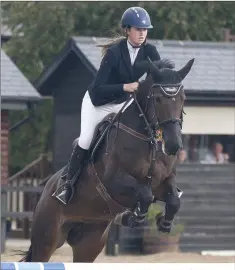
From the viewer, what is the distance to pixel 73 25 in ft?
79.7

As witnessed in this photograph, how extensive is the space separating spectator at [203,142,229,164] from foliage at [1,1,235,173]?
7.38 metres

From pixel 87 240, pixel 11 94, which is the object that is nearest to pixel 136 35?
pixel 87 240

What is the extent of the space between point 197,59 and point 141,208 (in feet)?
32.3

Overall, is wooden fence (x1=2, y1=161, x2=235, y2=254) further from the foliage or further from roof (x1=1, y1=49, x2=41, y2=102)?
the foliage

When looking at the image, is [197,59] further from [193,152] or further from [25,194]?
[25,194]

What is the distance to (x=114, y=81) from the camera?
7996 mm

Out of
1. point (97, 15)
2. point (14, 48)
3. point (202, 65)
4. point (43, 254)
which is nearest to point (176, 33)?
point (97, 15)

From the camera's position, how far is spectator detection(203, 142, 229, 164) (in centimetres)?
1645

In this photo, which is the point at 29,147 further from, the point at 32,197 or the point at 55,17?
the point at 32,197

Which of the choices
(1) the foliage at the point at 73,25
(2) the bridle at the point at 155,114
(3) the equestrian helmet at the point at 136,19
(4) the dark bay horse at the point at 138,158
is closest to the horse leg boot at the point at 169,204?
(4) the dark bay horse at the point at 138,158

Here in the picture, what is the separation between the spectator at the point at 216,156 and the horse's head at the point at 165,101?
8.81 m

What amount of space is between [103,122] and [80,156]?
390mm

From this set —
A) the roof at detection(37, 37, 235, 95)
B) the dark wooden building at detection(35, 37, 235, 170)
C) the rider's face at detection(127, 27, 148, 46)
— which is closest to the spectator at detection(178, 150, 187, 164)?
the dark wooden building at detection(35, 37, 235, 170)

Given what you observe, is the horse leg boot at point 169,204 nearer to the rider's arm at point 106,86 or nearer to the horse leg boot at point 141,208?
the horse leg boot at point 141,208
